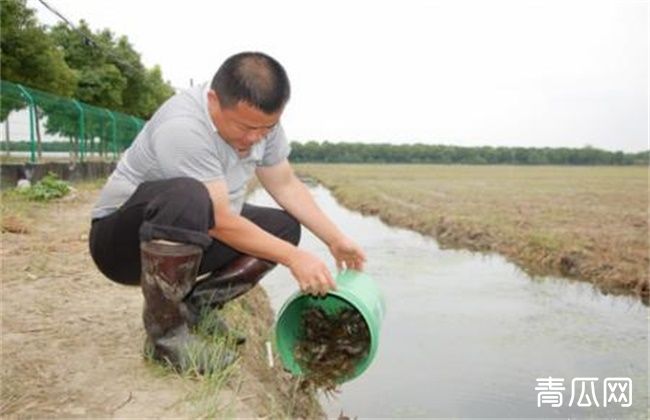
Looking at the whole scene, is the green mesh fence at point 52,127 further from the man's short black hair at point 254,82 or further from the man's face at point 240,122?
the man's short black hair at point 254,82

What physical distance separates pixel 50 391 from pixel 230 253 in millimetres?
826

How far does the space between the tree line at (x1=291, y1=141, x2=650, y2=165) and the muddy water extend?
8176cm

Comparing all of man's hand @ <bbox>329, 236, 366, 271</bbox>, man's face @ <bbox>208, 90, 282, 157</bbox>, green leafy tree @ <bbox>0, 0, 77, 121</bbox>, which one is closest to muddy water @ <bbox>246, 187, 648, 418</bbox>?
man's hand @ <bbox>329, 236, 366, 271</bbox>

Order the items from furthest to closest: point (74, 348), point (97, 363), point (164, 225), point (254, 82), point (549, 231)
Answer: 1. point (549, 231)
2. point (74, 348)
3. point (97, 363)
4. point (164, 225)
5. point (254, 82)

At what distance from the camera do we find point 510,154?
9319cm

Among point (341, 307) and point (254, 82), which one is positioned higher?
point (254, 82)

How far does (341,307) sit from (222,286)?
0.50 metres

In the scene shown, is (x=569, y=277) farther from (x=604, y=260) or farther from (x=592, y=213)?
(x=592, y=213)

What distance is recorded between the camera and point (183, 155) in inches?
86.7

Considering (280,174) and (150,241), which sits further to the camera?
(280,174)

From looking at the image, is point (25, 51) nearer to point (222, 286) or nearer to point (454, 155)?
point (222, 286)

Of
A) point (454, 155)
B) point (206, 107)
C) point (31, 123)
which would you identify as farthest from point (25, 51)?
point (454, 155)

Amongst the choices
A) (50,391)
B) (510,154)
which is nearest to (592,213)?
(50,391)

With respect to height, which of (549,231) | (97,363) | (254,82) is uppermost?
(254,82)
